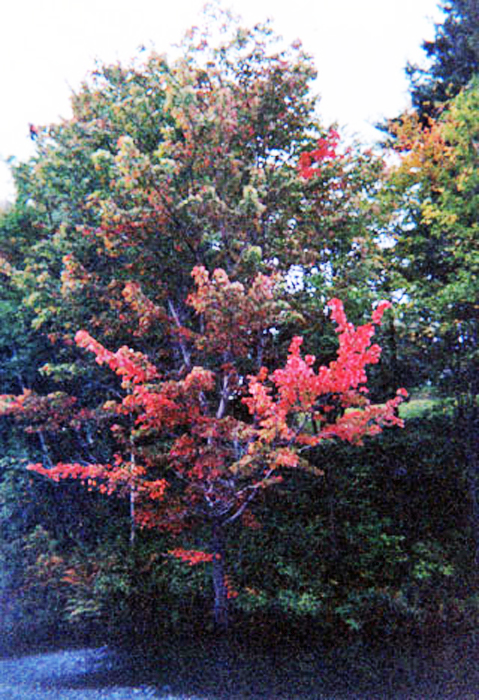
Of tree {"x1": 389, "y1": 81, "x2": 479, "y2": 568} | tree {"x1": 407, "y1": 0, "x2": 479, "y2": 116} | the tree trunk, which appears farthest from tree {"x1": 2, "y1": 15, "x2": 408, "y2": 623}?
tree {"x1": 407, "y1": 0, "x2": 479, "y2": 116}

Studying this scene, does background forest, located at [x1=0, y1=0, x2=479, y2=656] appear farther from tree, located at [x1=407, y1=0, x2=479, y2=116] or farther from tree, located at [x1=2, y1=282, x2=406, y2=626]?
tree, located at [x1=407, y1=0, x2=479, y2=116]

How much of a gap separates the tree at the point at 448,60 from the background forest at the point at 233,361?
3.23 meters

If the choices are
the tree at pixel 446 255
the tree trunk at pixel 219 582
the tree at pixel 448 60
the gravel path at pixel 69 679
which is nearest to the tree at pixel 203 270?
the tree trunk at pixel 219 582

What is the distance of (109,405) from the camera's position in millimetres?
5945

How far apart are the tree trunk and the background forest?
0.17ft

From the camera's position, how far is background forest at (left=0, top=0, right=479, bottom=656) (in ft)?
18.4

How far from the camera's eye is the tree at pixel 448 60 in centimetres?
1059

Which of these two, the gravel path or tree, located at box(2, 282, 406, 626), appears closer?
tree, located at box(2, 282, 406, 626)

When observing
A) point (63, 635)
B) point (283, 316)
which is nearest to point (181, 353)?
point (283, 316)

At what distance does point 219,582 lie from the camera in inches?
246

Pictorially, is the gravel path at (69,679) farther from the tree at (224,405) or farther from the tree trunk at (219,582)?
the tree at (224,405)

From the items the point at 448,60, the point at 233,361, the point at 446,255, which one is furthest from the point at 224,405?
the point at 448,60

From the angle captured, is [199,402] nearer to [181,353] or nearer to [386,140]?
[181,353]

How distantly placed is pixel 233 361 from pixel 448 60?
35.8 feet
